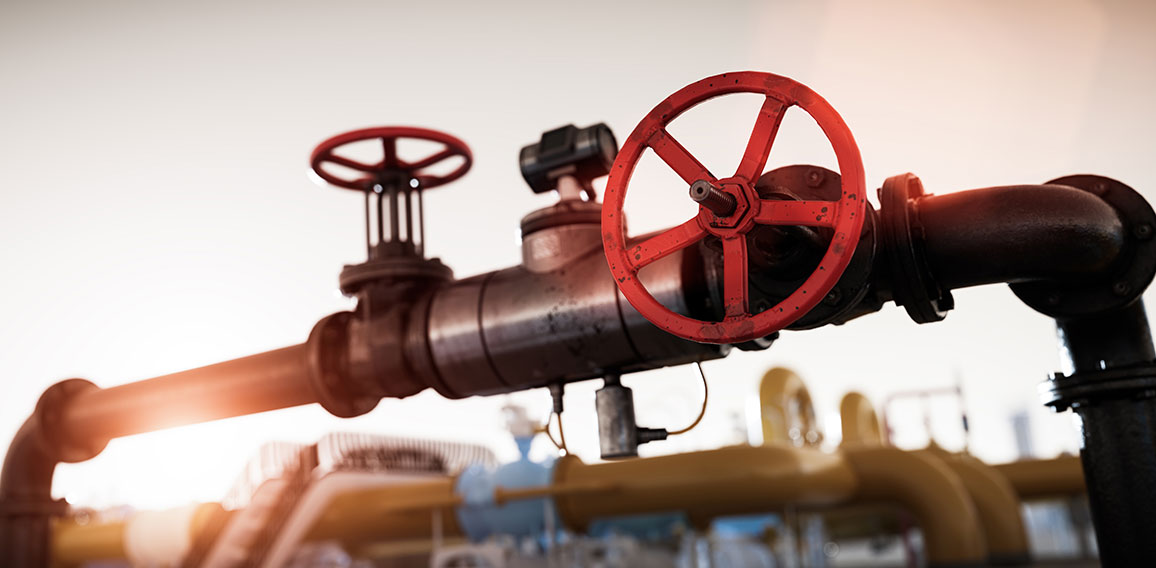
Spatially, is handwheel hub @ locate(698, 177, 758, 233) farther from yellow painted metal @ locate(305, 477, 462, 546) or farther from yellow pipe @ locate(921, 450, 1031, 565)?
yellow painted metal @ locate(305, 477, 462, 546)

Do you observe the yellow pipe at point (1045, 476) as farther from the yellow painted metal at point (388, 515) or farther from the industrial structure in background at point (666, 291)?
the industrial structure in background at point (666, 291)

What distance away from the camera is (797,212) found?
4.75 ft

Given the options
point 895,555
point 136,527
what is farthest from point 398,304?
point 895,555


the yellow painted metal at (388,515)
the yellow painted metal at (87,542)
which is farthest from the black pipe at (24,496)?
the yellow painted metal at (87,542)

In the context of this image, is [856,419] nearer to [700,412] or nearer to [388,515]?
[388,515]

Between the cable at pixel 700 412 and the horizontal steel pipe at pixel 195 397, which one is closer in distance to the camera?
the cable at pixel 700 412

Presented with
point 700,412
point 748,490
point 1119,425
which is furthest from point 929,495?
point 700,412

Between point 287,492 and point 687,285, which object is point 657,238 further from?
point 287,492

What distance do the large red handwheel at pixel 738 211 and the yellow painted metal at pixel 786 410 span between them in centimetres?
611

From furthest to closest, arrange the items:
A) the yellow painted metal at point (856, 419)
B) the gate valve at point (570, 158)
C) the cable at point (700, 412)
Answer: the yellow painted metal at point (856, 419) < the gate valve at point (570, 158) < the cable at point (700, 412)

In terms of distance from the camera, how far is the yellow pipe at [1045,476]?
7.75m

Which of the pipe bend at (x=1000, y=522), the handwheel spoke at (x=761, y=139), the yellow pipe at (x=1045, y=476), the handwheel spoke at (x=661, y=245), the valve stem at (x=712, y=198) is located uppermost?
the handwheel spoke at (x=761, y=139)

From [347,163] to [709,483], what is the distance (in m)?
3.20

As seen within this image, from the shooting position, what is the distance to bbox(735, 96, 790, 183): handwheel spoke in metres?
1.49
